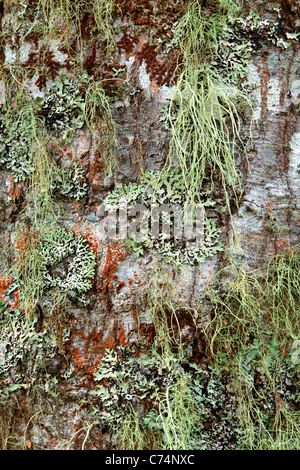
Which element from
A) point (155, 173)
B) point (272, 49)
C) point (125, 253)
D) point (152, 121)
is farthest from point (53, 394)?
point (272, 49)

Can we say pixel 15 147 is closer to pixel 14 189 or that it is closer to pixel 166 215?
pixel 14 189

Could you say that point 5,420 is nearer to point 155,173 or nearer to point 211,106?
point 155,173

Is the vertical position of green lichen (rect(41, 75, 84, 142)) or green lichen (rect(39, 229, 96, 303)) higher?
green lichen (rect(41, 75, 84, 142))

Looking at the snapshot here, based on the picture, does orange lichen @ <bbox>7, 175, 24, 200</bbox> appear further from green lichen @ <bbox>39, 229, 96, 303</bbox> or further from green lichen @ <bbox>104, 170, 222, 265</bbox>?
green lichen @ <bbox>104, 170, 222, 265</bbox>

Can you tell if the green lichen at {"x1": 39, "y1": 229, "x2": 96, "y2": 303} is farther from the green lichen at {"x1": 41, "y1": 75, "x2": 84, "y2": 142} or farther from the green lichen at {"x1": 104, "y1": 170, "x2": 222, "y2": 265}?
the green lichen at {"x1": 41, "y1": 75, "x2": 84, "y2": 142}

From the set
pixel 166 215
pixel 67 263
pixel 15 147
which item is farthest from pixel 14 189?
pixel 166 215

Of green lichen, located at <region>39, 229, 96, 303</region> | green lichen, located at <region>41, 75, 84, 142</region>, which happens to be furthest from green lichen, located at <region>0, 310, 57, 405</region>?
green lichen, located at <region>41, 75, 84, 142</region>

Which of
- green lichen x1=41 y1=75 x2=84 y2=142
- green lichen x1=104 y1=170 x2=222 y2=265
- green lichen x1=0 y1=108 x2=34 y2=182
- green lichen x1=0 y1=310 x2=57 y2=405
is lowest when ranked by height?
green lichen x1=0 y1=310 x2=57 y2=405

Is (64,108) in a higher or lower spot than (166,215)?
higher

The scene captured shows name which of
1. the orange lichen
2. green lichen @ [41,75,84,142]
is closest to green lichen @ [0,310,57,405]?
the orange lichen

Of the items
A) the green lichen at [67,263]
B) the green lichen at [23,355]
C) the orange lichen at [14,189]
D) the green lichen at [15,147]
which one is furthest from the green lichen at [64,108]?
the green lichen at [23,355]

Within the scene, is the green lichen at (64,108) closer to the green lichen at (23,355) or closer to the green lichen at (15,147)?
the green lichen at (15,147)
